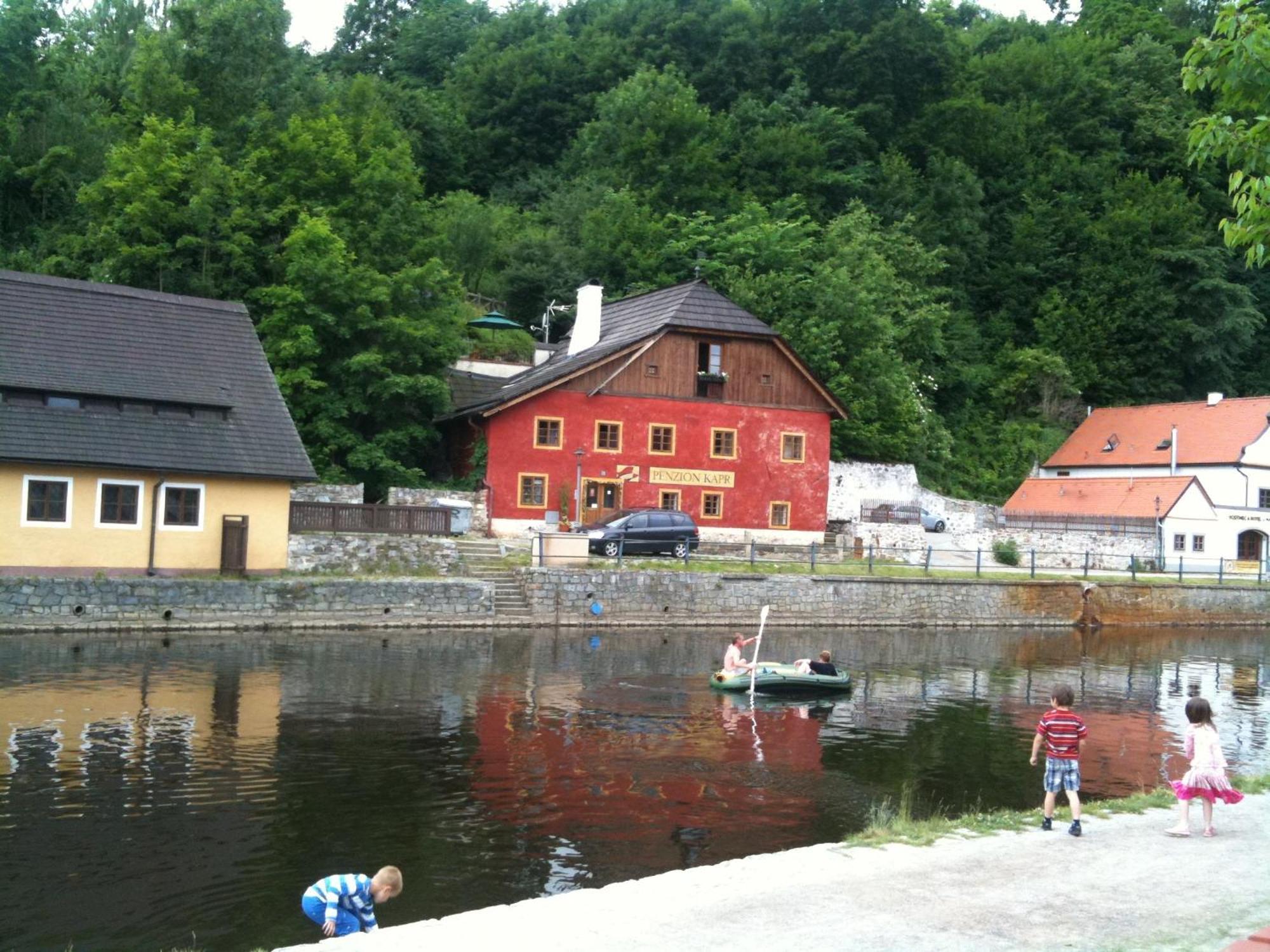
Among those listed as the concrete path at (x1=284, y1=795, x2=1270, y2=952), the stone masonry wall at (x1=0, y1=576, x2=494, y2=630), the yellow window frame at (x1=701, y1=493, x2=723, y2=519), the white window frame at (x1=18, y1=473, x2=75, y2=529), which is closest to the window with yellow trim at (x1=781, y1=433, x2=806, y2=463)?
the yellow window frame at (x1=701, y1=493, x2=723, y2=519)

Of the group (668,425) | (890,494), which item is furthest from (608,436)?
(890,494)

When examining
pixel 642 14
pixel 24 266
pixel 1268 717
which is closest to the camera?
pixel 1268 717

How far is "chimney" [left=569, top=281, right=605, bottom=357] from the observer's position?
162 feet

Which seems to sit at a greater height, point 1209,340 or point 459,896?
point 1209,340

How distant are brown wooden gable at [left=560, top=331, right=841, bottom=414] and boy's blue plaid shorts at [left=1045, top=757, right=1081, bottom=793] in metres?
34.0

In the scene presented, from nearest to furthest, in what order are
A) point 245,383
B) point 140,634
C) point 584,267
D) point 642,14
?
point 140,634 → point 245,383 → point 584,267 → point 642,14

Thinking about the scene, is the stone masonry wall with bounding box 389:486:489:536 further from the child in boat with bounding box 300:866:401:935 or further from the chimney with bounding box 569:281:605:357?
the child in boat with bounding box 300:866:401:935

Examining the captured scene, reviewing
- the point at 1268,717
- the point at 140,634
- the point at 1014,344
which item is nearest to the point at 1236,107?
the point at 1268,717

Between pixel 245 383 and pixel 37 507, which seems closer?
pixel 37 507

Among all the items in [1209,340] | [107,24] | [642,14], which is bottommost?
[1209,340]

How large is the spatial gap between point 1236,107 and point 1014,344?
64.6 meters

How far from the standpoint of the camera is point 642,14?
86.8 metres

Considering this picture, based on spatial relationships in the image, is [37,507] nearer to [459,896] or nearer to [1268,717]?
[459,896]

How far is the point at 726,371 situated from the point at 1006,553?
13.3 meters
